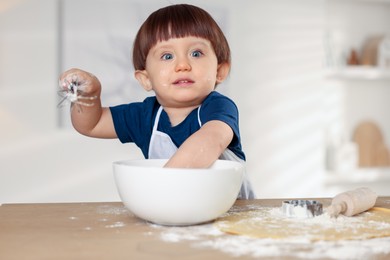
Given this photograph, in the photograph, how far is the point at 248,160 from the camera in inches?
141

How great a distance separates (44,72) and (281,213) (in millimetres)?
2372

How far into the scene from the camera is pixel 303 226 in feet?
2.67

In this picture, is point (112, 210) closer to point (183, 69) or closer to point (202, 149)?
point (202, 149)

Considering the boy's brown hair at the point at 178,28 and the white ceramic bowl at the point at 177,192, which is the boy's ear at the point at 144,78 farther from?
the white ceramic bowl at the point at 177,192

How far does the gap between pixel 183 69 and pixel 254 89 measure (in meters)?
2.49

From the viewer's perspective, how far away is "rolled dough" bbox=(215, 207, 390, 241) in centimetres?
75

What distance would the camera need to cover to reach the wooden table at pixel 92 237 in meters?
0.64

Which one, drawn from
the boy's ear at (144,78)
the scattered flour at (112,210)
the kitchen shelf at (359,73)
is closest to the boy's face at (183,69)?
the boy's ear at (144,78)

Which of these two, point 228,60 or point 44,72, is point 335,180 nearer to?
point 44,72

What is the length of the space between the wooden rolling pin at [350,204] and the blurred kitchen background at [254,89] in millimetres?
2357

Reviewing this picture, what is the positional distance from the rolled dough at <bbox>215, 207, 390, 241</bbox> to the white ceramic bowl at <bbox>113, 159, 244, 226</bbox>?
1.7 inches

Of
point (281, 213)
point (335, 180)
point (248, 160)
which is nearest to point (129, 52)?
point (248, 160)

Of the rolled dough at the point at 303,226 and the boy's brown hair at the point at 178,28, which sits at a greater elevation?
the boy's brown hair at the point at 178,28

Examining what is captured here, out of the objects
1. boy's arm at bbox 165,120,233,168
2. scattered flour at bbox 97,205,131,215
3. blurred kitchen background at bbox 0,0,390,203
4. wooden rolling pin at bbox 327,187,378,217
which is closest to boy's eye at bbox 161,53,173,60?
boy's arm at bbox 165,120,233,168
